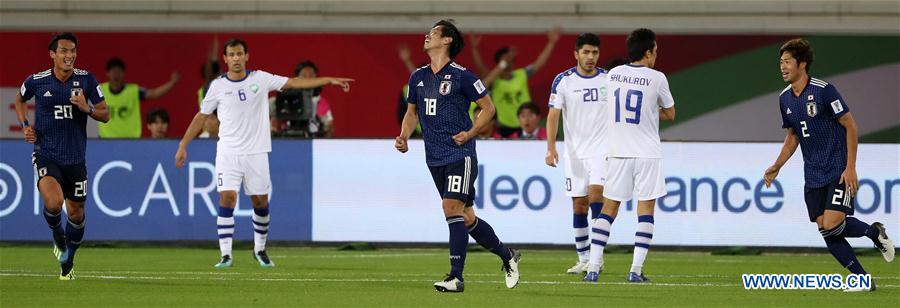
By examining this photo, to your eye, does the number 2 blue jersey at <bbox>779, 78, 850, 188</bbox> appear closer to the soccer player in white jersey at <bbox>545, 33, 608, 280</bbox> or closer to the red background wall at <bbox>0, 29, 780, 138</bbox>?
the soccer player in white jersey at <bbox>545, 33, 608, 280</bbox>

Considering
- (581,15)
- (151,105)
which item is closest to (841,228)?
(581,15)

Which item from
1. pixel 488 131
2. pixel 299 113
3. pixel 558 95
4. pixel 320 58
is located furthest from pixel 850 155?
pixel 320 58

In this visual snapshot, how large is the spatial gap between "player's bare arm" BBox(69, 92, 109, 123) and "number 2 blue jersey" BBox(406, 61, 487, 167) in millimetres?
3024

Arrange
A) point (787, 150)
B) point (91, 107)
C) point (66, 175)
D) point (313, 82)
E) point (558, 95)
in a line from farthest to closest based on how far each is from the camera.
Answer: point (313, 82) → point (558, 95) → point (66, 175) → point (91, 107) → point (787, 150)

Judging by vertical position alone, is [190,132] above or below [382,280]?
above

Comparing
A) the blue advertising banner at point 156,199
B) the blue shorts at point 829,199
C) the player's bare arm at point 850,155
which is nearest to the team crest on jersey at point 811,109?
the player's bare arm at point 850,155

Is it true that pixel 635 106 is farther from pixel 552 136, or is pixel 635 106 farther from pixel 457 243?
pixel 457 243

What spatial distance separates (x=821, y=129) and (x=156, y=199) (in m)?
8.74

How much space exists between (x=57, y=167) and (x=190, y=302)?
9.40ft

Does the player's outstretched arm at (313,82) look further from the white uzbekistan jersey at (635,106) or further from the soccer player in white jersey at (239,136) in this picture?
the white uzbekistan jersey at (635,106)

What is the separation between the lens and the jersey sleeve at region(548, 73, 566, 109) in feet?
51.2

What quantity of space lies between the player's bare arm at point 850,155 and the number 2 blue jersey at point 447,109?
2809mm

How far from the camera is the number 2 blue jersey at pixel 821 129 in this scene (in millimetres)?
13367

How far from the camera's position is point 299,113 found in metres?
19.8
